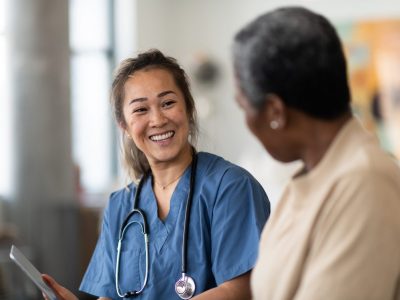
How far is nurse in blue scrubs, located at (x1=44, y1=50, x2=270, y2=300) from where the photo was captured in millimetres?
1904

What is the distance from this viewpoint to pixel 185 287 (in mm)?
1914

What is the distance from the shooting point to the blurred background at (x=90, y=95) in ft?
18.0

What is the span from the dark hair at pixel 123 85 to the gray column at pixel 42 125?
3372 mm

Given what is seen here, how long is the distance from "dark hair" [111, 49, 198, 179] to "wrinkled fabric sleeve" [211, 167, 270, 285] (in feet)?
0.92

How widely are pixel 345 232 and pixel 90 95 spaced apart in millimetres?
6326

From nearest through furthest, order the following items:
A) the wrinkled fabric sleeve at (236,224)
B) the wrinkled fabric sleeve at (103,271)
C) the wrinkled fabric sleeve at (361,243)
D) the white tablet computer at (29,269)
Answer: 1. the wrinkled fabric sleeve at (361,243)
2. the white tablet computer at (29,269)
3. the wrinkled fabric sleeve at (236,224)
4. the wrinkled fabric sleeve at (103,271)

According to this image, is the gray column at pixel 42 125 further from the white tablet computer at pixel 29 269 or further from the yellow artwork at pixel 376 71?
the white tablet computer at pixel 29 269

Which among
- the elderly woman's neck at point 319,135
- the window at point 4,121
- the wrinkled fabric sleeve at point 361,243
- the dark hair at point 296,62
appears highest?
the dark hair at point 296,62

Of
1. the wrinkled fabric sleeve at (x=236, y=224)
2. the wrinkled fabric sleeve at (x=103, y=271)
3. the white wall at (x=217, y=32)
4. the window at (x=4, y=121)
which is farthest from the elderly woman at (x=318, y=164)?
the white wall at (x=217, y=32)

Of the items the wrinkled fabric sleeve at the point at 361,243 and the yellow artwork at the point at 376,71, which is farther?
the yellow artwork at the point at 376,71

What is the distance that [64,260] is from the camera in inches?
220

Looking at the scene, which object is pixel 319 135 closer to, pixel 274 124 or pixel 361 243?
pixel 274 124

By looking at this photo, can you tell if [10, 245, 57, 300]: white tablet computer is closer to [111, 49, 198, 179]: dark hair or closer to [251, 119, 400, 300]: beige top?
[111, 49, 198, 179]: dark hair

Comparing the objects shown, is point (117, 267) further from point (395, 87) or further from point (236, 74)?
point (395, 87)
